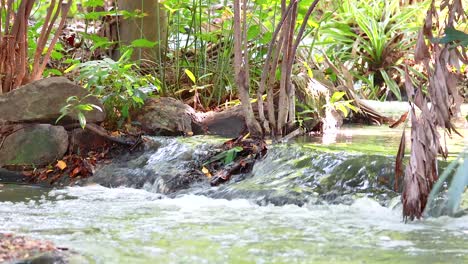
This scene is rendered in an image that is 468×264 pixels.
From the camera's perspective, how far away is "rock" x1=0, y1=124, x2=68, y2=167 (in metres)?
5.50

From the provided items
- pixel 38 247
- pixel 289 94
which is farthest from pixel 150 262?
pixel 289 94

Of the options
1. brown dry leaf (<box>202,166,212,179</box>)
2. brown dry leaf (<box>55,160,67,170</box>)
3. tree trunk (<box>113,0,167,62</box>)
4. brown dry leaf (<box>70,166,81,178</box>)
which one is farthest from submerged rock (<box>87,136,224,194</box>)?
tree trunk (<box>113,0,167,62</box>)

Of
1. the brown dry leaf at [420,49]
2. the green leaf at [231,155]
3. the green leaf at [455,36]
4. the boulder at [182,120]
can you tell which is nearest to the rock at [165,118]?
the boulder at [182,120]

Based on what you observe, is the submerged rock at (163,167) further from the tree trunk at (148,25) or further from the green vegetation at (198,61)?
the tree trunk at (148,25)

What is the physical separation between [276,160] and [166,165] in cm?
82

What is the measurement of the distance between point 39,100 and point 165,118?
947mm

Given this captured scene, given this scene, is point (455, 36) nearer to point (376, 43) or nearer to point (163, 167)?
point (163, 167)

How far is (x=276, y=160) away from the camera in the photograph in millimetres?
4688

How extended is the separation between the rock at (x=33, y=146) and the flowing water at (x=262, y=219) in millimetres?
486

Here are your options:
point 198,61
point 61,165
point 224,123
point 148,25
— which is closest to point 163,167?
point 61,165

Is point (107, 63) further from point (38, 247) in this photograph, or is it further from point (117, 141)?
point (38, 247)

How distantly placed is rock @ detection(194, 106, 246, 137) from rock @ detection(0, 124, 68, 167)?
1076mm

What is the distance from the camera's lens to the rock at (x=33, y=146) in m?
5.50

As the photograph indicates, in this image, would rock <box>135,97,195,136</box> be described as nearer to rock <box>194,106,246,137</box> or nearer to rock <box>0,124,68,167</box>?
rock <box>194,106,246,137</box>
